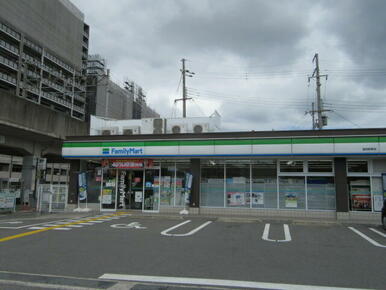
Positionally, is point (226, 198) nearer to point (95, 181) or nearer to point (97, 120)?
point (95, 181)

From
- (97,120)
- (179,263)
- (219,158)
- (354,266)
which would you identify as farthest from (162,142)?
(354,266)

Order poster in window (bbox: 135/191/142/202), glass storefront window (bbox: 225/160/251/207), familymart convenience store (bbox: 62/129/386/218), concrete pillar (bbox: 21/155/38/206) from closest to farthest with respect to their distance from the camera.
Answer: familymart convenience store (bbox: 62/129/386/218), glass storefront window (bbox: 225/160/251/207), poster in window (bbox: 135/191/142/202), concrete pillar (bbox: 21/155/38/206)

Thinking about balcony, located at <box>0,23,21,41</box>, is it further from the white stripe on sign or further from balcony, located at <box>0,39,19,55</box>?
the white stripe on sign

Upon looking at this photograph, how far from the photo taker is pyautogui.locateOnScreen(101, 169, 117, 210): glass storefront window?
1880cm

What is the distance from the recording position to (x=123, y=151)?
59.1 feet

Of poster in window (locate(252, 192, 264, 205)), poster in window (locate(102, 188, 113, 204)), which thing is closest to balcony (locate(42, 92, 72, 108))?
poster in window (locate(102, 188, 113, 204))

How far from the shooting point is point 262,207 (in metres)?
16.7

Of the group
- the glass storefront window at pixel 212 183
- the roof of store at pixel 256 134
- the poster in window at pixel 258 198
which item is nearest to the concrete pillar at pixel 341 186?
the roof of store at pixel 256 134

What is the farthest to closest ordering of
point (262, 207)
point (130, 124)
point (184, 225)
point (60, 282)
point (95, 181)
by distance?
point (130, 124) < point (95, 181) < point (262, 207) < point (184, 225) < point (60, 282)

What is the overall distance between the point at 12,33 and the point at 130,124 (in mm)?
44605

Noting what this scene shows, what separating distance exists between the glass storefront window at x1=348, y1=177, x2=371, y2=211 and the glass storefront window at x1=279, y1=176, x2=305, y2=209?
7.79 feet

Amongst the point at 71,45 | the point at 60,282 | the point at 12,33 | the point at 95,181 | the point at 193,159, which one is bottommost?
the point at 60,282

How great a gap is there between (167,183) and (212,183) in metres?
2.66

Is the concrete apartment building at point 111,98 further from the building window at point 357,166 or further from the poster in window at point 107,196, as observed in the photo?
the building window at point 357,166
